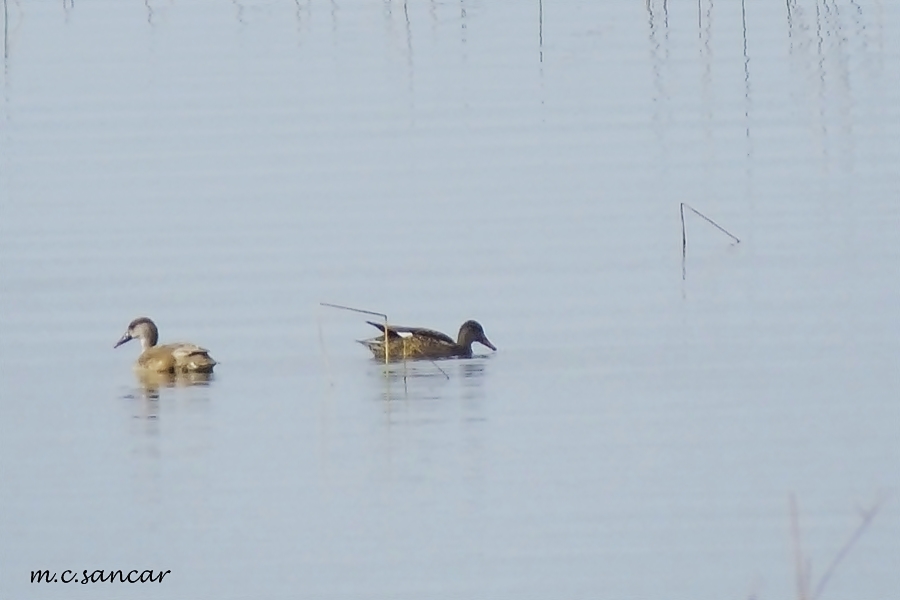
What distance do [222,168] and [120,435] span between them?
6307mm

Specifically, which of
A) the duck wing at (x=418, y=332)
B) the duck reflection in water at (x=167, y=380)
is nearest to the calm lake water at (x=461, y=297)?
the duck reflection in water at (x=167, y=380)

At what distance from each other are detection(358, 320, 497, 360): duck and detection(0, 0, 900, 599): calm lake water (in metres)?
0.11

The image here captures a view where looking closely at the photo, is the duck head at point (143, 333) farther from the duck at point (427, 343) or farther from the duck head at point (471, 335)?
the duck head at point (471, 335)

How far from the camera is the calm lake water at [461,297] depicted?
8.61 metres

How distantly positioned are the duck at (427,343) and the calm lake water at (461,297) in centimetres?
11

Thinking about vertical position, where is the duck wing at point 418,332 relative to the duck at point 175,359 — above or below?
above

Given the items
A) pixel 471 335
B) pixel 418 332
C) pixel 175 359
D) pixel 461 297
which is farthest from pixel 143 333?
pixel 461 297

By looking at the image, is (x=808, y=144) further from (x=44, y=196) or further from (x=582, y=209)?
(x=44, y=196)

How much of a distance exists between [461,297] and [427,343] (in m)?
1.04

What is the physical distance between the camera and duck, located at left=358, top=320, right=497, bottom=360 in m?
11.8

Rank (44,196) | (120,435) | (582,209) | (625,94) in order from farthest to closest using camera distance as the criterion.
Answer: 1. (625,94)
2. (44,196)
3. (582,209)
4. (120,435)

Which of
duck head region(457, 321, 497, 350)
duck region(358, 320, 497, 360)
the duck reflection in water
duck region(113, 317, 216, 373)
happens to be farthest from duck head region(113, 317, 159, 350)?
duck head region(457, 321, 497, 350)

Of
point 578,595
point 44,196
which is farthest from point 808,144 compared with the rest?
point 578,595

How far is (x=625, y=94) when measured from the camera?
1867 centimetres
